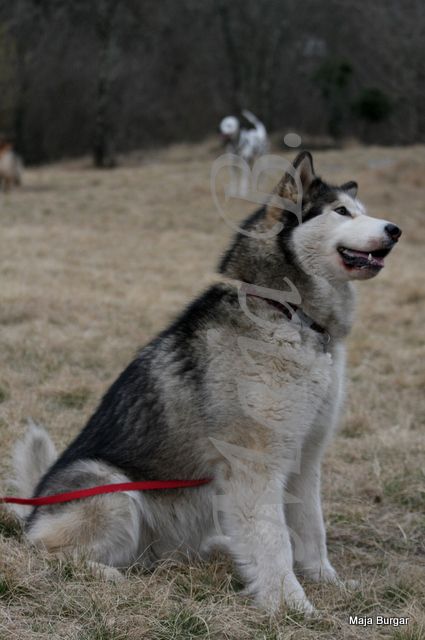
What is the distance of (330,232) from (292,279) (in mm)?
226

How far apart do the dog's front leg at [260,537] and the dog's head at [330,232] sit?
0.77 meters

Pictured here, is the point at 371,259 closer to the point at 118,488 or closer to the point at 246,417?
the point at 246,417

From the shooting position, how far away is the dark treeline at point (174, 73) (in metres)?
23.6

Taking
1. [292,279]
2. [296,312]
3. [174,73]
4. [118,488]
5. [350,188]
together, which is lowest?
[118,488]

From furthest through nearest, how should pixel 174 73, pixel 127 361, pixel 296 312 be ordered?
pixel 174 73
pixel 127 361
pixel 296 312

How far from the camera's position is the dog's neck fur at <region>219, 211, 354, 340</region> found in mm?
2945

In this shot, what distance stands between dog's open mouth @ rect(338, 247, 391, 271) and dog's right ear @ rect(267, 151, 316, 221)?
25 centimetres

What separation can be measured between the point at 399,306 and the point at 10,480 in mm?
5567

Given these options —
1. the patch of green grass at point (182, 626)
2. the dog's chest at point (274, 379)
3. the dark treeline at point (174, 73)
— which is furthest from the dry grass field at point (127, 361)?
the dark treeline at point (174, 73)

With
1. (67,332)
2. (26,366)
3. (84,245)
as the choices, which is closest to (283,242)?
(26,366)

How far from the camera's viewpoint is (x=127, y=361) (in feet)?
19.9

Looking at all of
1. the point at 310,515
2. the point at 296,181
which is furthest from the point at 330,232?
the point at 310,515

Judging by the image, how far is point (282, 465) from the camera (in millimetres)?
2734

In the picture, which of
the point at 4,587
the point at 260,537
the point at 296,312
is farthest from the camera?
the point at 296,312
